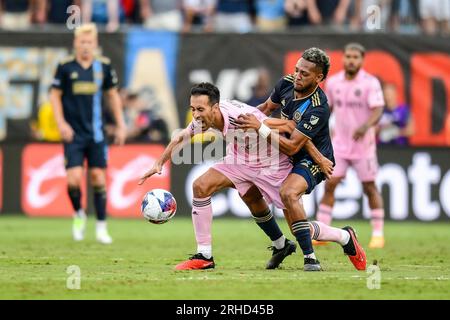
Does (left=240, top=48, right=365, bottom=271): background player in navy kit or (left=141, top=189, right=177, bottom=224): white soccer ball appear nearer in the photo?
(left=240, top=48, right=365, bottom=271): background player in navy kit

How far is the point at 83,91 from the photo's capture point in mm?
15773

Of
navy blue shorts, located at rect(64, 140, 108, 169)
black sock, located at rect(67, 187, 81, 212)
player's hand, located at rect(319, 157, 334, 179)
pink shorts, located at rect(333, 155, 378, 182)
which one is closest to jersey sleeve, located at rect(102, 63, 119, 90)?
navy blue shorts, located at rect(64, 140, 108, 169)

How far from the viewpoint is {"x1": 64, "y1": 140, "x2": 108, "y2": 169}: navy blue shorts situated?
51.0 ft

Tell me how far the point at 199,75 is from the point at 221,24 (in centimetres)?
158

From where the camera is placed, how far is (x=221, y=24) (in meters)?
21.9

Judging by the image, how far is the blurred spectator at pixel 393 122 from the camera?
20172mm

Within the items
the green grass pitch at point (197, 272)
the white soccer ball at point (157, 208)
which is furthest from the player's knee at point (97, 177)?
the white soccer ball at point (157, 208)

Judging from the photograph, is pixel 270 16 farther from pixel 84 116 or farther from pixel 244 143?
pixel 244 143

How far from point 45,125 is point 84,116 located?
5144 mm

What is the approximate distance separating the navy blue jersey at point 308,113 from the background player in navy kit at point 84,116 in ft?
15.5

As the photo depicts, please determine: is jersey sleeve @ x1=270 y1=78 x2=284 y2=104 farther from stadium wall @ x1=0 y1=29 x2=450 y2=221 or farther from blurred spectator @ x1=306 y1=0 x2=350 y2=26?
blurred spectator @ x1=306 y1=0 x2=350 y2=26

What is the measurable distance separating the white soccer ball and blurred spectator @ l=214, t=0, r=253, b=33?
10884mm

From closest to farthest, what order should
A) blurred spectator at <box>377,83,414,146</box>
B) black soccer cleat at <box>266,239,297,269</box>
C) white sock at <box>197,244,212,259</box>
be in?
white sock at <box>197,244,212,259</box> < black soccer cleat at <box>266,239,297,269</box> < blurred spectator at <box>377,83,414,146</box>
